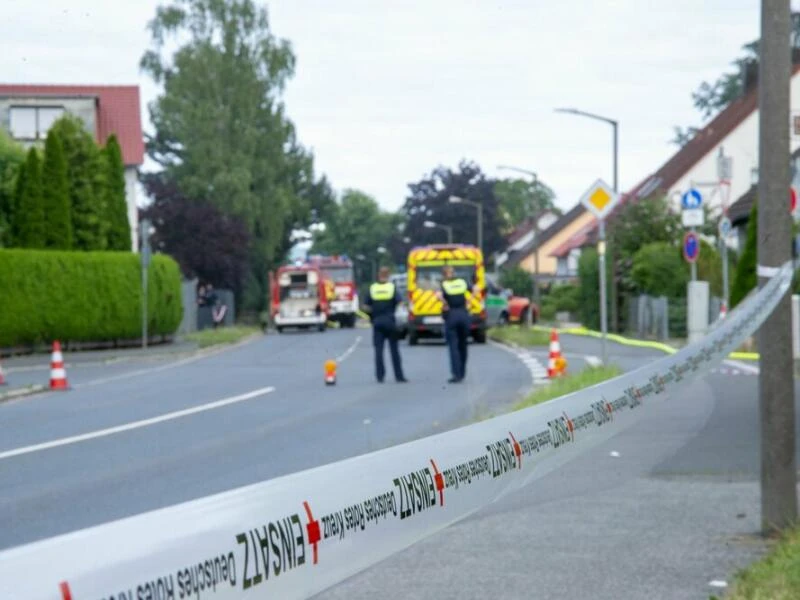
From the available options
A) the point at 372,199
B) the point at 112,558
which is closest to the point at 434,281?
the point at 112,558

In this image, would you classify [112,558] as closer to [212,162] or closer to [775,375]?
[775,375]

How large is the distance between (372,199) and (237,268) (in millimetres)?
110642

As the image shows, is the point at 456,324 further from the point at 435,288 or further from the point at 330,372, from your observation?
the point at 435,288

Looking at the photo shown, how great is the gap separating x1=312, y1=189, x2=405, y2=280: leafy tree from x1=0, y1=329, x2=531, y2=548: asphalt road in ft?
468

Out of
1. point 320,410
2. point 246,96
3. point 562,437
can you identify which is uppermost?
point 246,96

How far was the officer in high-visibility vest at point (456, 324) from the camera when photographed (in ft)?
81.8

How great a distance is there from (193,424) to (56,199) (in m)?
26.4

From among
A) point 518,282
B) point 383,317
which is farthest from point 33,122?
point 518,282

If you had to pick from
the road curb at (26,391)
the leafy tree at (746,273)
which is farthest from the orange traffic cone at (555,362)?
the road curb at (26,391)

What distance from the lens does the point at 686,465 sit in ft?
41.8

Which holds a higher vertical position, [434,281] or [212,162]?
[212,162]

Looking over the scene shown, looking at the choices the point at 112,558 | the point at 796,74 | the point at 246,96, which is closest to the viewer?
the point at 112,558

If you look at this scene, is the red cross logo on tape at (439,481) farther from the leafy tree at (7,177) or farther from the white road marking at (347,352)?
the leafy tree at (7,177)

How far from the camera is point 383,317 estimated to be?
84.0 ft
